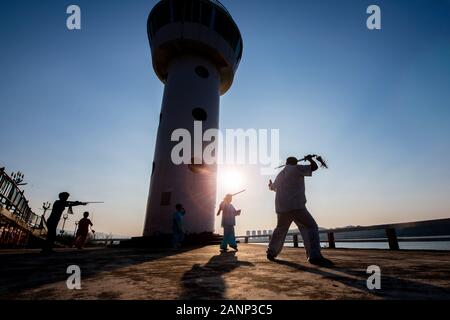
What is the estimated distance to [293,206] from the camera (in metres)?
4.32

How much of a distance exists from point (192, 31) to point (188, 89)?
4017mm

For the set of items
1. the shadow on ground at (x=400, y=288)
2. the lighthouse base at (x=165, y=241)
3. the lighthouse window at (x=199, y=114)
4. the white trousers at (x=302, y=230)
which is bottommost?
the lighthouse base at (x=165, y=241)

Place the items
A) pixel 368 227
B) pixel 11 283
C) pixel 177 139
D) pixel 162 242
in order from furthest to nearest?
pixel 177 139 → pixel 162 242 → pixel 368 227 → pixel 11 283

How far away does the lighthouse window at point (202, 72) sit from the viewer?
1426 centimetres

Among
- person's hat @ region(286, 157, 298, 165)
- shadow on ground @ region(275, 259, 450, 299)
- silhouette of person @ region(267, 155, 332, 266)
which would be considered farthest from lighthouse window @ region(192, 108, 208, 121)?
shadow on ground @ region(275, 259, 450, 299)

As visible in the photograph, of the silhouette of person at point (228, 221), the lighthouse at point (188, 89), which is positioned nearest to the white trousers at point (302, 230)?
the silhouette of person at point (228, 221)

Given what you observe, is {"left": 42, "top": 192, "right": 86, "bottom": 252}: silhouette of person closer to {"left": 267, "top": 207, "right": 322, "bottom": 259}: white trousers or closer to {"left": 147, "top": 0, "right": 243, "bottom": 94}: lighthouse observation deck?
{"left": 267, "top": 207, "right": 322, "bottom": 259}: white trousers

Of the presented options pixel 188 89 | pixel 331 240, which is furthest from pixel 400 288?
pixel 188 89

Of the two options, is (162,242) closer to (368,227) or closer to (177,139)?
(177,139)

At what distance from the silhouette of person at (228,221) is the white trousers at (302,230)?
354cm

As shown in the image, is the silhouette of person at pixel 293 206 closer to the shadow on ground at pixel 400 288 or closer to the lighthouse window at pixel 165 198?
the shadow on ground at pixel 400 288
